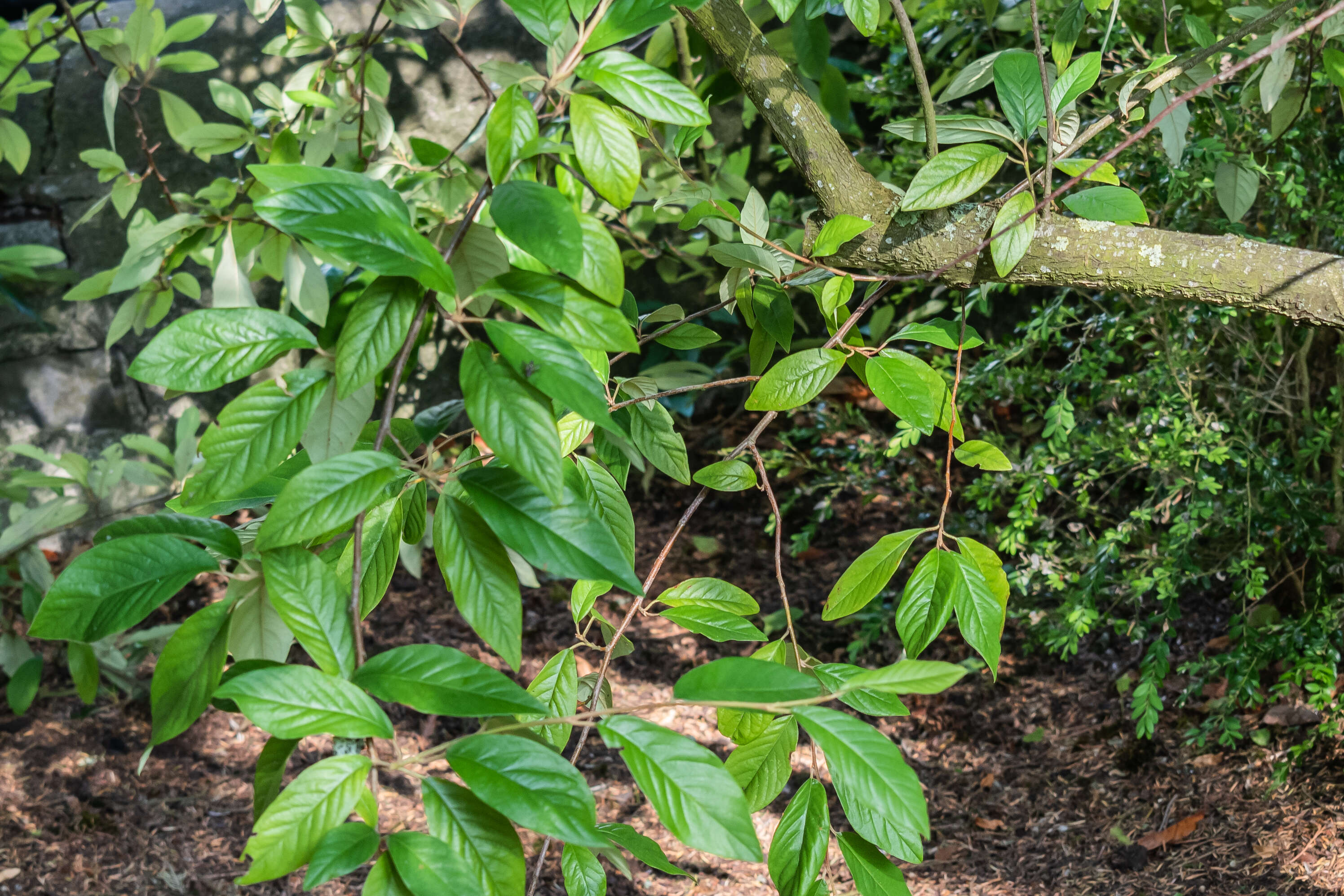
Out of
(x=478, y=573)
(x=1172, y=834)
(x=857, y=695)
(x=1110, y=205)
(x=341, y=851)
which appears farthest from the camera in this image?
(x=1172, y=834)

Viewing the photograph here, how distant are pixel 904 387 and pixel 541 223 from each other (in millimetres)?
410

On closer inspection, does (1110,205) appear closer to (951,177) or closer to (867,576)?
(951,177)

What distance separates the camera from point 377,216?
1.82 feet

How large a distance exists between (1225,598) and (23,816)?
10.1 feet

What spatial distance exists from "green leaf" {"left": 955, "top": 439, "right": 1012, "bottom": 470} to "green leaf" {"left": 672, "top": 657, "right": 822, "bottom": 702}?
43cm

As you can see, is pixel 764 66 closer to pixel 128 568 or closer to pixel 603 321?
pixel 603 321

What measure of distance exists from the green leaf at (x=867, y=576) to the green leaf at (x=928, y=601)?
3 cm

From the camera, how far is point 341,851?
19.7 inches

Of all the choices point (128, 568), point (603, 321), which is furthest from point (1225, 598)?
point (128, 568)

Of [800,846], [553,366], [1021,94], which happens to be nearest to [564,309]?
[553,366]

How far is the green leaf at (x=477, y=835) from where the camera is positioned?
0.54m

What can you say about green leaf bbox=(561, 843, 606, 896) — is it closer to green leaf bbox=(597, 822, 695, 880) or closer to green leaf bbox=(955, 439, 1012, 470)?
green leaf bbox=(597, 822, 695, 880)

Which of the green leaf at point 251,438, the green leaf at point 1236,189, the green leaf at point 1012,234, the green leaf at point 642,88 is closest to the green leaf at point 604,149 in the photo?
the green leaf at point 642,88

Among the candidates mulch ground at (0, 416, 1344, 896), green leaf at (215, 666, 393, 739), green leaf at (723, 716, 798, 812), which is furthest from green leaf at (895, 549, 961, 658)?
mulch ground at (0, 416, 1344, 896)
